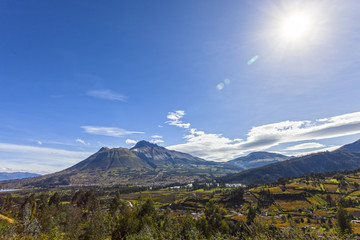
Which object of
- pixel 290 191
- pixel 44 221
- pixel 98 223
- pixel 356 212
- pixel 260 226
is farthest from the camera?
pixel 290 191

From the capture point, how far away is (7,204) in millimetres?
129625

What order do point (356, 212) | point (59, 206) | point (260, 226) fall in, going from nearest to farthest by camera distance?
point (260, 226)
point (59, 206)
point (356, 212)

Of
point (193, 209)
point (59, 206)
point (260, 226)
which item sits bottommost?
point (193, 209)

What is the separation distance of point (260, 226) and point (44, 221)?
9497 centimetres

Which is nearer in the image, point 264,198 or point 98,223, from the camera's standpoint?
point 98,223

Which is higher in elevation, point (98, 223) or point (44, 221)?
point (98, 223)

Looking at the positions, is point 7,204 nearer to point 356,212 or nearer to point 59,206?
Result: point 59,206

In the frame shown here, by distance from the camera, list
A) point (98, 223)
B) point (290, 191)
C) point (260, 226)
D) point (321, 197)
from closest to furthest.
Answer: point (260, 226) < point (98, 223) < point (321, 197) < point (290, 191)

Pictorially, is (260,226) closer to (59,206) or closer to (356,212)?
(59,206)

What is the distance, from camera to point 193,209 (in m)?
184

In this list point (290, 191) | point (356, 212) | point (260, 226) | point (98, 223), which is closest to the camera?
point (260, 226)

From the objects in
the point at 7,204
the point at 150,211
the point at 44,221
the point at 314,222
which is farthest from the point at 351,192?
the point at 7,204

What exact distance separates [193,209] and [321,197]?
129715mm

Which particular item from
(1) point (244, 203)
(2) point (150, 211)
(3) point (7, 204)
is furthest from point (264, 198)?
(3) point (7, 204)
